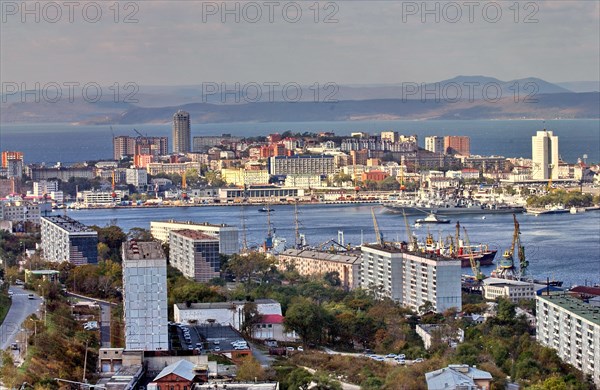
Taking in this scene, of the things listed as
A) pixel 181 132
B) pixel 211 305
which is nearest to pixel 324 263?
pixel 211 305

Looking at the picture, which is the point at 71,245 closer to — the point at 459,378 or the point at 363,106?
the point at 459,378

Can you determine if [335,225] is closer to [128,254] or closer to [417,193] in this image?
[417,193]

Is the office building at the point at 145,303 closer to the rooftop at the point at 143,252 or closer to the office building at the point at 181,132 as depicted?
the rooftop at the point at 143,252

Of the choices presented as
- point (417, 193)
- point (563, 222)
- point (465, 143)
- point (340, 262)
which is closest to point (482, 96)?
point (465, 143)

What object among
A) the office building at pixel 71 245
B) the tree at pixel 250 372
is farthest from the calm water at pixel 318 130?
the tree at pixel 250 372

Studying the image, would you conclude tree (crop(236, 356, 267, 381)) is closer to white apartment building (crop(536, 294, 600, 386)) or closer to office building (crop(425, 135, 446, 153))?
white apartment building (crop(536, 294, 600, 386))
